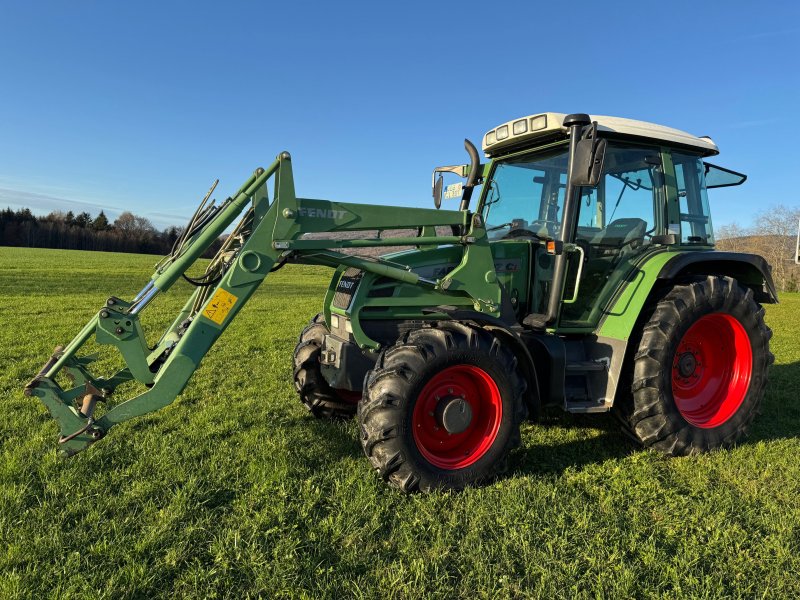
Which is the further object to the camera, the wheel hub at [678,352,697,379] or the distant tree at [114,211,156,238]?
the distant tree at [114,211,156,238]

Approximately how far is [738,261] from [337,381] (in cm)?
365

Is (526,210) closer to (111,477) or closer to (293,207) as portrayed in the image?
(293,207)

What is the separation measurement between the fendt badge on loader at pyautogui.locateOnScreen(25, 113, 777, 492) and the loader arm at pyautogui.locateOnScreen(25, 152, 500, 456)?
0.01 m

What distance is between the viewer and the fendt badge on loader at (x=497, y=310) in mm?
3379

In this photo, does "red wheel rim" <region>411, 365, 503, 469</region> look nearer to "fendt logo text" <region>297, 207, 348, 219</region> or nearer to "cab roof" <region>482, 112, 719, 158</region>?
"fendt logo text" <region>297, 207, 348, 219</region>

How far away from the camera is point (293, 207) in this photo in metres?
3.49

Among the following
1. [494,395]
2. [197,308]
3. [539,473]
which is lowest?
[539,473]

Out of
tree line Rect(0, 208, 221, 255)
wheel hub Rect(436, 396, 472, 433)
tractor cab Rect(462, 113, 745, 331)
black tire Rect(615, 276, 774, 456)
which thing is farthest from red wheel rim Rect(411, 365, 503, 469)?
tree line Rect(0, 208, 221, 255)

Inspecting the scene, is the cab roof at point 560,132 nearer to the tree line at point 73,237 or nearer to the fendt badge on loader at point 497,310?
the fendt badge on loader at point 497,310

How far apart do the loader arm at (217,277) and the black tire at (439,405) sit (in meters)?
0.61

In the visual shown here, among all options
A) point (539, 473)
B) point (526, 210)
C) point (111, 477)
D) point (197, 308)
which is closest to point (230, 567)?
point (111, 477)

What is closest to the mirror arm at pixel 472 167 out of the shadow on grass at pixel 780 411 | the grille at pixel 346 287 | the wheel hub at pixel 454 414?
the grille at pixel 346 287

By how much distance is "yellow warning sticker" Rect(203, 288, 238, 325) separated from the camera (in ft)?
11.0

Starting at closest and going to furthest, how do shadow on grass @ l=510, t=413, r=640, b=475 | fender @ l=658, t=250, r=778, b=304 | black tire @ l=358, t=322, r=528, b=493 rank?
black tire @ l=358, t=322, r=528, b=493, shadow on grass @ l=510, t=413, r=640, b=475, fender @ l=658, t=250, r=778, b=304
